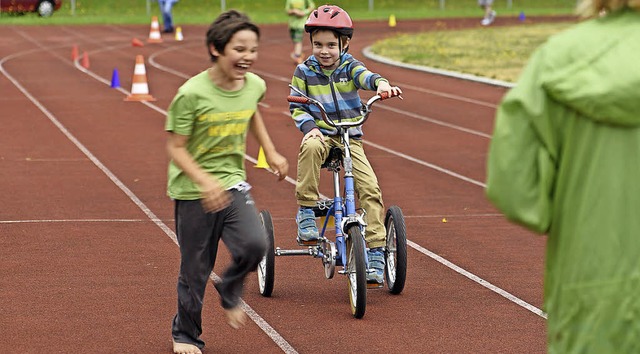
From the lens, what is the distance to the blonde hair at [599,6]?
3.52 meters

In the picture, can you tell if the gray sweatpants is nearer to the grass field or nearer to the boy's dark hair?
the boy's dark hair

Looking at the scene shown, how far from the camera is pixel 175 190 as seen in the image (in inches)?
246

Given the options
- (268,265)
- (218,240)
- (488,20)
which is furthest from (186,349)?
(488,20)

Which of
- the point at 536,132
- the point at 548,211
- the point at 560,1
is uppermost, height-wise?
the point at 536,132

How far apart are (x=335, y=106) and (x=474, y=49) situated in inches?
934

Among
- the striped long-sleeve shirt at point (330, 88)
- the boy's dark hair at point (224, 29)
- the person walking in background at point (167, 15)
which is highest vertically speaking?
the boy's dark hair at point (224, 29)

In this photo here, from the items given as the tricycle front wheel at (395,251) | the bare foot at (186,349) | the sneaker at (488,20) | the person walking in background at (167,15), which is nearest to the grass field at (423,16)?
the sneaker at (488,20)

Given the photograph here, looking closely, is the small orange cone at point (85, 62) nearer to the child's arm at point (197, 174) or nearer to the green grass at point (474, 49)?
the green grass at point (474, 49)

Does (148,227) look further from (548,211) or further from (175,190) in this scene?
(548,211)


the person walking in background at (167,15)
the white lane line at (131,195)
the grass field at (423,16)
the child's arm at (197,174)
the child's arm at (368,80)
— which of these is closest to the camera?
the child's arm at (197,174)

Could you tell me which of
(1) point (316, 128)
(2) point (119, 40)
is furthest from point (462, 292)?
(2) point (119, 40)

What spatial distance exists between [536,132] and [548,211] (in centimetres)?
24

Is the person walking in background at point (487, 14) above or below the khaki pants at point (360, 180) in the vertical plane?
below

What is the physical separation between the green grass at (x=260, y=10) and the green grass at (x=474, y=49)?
919 cm
